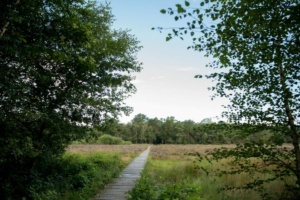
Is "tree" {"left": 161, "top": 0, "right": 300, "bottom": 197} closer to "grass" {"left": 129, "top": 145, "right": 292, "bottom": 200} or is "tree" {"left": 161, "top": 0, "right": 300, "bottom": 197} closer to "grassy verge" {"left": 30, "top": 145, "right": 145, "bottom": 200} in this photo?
"grass" {"left": 129, "top": 145, "right": 292, "bottom": 200}

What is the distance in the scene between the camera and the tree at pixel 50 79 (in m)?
6.97

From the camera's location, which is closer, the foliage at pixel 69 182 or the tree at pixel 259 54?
the tree at pixel 259 54

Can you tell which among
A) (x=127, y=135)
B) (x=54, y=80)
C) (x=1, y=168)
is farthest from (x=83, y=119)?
(x=127, y=135)

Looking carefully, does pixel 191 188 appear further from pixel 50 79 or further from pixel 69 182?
pixel 50 79

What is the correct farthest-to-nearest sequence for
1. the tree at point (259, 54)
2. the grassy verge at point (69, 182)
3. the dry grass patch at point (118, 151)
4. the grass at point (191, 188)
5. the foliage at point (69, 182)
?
the dry grass patch at point (118, 151) → the foliage at point (69, 182) → the grassy verge at point (69, 182) → the grass at point (191, 188) → the tree at point (259, 54)

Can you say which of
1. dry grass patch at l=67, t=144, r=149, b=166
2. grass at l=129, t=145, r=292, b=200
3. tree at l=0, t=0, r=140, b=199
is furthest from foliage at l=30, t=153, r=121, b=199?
dry grass patch at l=67, t=144, r=149, b=166

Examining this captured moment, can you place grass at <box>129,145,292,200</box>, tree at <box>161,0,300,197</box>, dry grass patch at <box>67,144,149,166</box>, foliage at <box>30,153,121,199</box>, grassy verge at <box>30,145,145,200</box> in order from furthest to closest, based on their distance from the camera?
dry grass patch at <box>67,144,149,166</box>
foliage at <box>30,153,121,199</box>
grassy verge at <box>30,145,145,200</box>
grass at <box>129,145,292,200</box>
tree at <box>161,0,300,197</box>

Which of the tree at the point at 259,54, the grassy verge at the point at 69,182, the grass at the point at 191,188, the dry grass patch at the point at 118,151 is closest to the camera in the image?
the tree at the point at 259,54

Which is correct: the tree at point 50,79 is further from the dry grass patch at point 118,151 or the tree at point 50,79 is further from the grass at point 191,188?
the dry grass patch at point 118,151

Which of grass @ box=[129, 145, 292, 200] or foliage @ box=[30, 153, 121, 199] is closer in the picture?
grass @ box=[129, 145, 292, 200]

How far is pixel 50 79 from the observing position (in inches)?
458

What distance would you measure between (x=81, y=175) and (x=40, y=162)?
236 centimetres

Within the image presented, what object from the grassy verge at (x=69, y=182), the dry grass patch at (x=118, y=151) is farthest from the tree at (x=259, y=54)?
the dry grass patch at (x=118, y=151)

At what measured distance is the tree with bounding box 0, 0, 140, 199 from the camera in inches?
274
